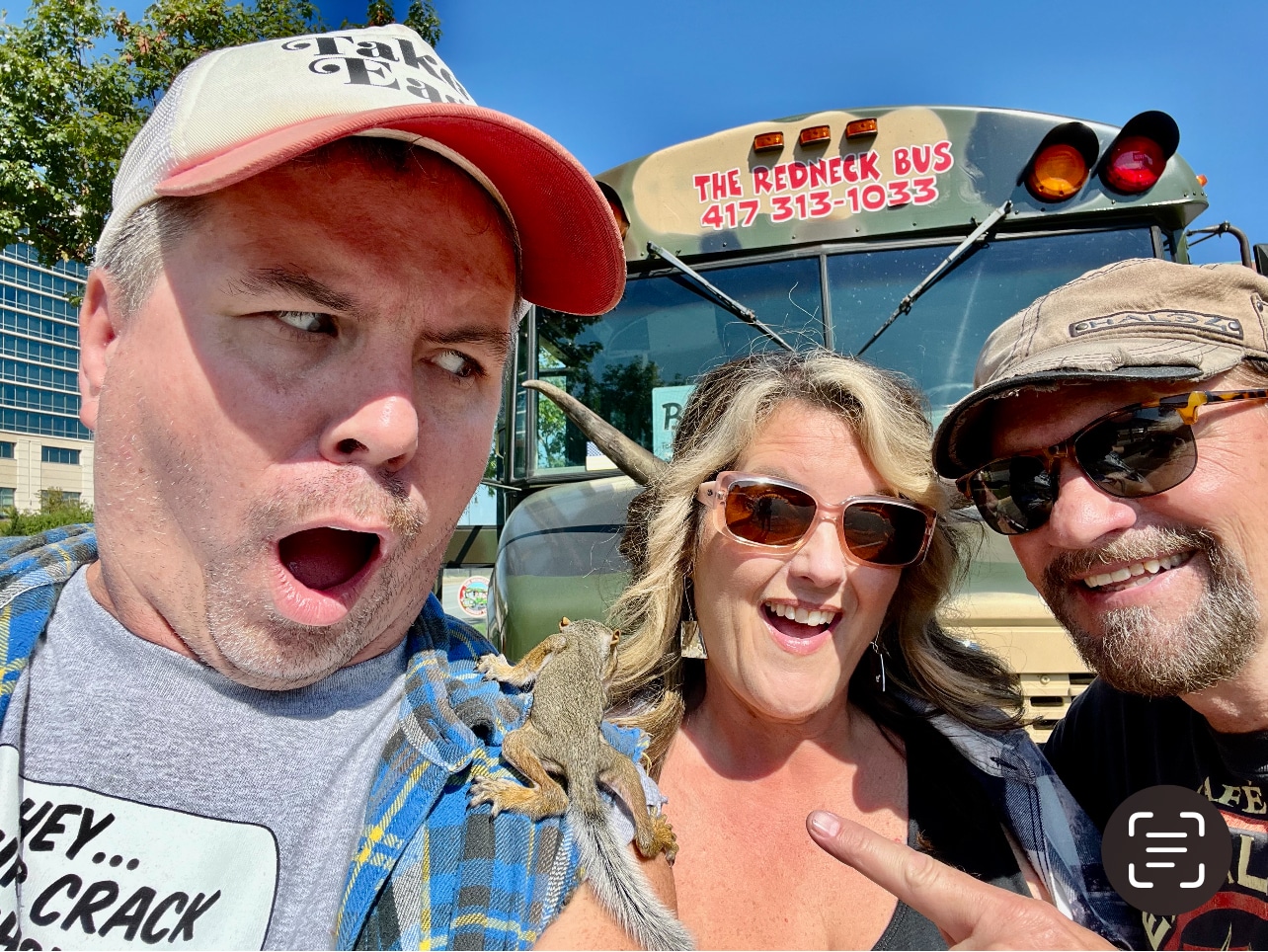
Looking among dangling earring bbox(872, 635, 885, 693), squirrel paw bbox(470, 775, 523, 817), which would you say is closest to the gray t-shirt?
squirrel paw bbox(470, 775, 523, 817)

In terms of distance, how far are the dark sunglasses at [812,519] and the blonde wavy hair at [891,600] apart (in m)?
0.09

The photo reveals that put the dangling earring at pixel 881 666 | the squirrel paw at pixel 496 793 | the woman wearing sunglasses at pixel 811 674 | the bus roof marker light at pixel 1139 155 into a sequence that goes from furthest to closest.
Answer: the bus roof marker light at pixel 1139 155 → the dangling earring at pixel 881 666 → the woman wearing sunglasses at pixel 811 674 → the squirrel paw at pixel 496 793

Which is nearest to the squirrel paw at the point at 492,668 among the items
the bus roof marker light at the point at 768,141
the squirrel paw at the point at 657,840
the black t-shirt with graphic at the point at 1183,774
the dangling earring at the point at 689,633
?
the squirrel paw at the point at 657,840

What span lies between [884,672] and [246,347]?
73.4 inches

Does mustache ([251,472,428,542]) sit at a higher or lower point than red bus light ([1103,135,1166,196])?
lower

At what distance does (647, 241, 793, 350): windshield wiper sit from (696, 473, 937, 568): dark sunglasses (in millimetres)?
1518

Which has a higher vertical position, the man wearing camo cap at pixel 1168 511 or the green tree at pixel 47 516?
the man wearing camo cap at pixel 1168 511

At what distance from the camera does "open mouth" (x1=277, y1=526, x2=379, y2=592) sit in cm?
128

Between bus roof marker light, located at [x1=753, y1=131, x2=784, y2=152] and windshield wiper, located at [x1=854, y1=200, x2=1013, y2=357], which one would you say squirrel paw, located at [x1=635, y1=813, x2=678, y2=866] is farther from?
bus roof marker light, located at [x1=753, y1=131, x2=784, y2=152]

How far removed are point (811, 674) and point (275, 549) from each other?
49.7 inches

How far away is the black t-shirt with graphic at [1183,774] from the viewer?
146 cm

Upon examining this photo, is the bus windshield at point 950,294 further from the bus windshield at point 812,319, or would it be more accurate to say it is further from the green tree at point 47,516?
the green tree at point 47,516

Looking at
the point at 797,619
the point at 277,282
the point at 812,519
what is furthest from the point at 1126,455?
the point at 277,282

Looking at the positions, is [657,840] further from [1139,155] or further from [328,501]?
[1139,155]
